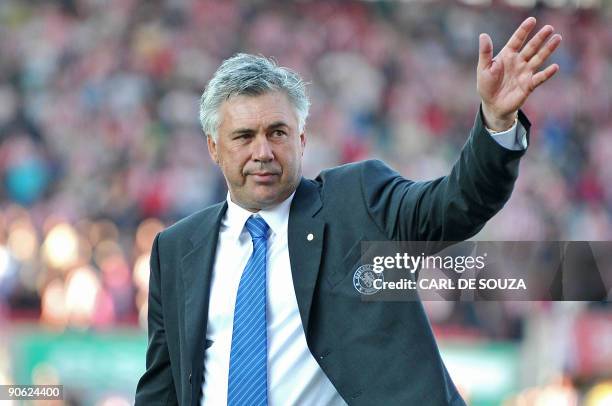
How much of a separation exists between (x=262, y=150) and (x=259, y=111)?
0.12 metres

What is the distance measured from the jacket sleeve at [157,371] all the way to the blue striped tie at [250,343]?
321 mm

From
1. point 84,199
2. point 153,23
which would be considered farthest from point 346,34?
point 84,199

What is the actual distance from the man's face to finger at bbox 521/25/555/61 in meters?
0.75

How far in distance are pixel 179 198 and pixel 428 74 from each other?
4052 millimetres

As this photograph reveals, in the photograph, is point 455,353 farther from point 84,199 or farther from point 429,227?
point 429,227

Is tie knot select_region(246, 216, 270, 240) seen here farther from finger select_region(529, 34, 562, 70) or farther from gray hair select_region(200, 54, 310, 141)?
finger select_region(529, 34, 562, 70)

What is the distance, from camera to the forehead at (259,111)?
3.08m

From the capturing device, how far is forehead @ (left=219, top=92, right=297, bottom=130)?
3078 millimetres

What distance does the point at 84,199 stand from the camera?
10.6 m

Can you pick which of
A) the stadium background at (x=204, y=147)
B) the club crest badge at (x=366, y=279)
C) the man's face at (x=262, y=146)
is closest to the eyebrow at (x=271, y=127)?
the man's face at (x=262, y=146)

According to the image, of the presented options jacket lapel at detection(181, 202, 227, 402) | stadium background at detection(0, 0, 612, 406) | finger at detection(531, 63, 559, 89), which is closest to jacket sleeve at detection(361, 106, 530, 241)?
finger at detection(531, 63, 559, 89)

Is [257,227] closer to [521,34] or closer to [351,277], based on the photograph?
[351,277]

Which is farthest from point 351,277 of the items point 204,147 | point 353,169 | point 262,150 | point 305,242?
point 204,147

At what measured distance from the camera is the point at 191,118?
39.5ft
